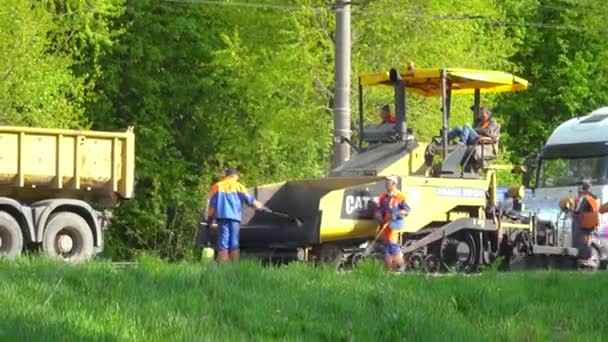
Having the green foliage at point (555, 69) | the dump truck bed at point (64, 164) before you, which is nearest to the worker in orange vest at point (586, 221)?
the dump truck bed at point (64, 164)

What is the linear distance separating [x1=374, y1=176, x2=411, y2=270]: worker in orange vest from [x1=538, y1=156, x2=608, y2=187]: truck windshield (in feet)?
31.7

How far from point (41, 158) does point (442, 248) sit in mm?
6932

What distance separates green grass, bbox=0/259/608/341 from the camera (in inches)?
452

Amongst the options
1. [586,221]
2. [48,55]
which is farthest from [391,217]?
[48,55]

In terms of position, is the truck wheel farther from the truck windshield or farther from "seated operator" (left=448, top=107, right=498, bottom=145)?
the truck windshield

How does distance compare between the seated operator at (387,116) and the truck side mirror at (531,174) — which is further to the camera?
the truck side mirror at (531,174)

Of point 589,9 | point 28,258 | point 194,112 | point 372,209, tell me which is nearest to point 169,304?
A: point 28,258

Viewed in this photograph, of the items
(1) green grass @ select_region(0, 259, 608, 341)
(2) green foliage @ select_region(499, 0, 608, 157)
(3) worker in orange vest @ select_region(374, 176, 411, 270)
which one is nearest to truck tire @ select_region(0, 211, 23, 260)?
(3) worker in orange vest @ select_region(374, 176, 411, 270)

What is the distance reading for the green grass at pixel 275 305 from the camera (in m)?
11.5

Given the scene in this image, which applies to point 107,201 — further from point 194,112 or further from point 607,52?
point 607,52

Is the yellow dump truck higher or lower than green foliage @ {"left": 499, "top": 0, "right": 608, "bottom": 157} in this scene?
lower

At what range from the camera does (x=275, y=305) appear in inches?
517

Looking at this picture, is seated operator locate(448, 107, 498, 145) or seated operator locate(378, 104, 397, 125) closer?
seated operator locate(448, 107, 498, 145)

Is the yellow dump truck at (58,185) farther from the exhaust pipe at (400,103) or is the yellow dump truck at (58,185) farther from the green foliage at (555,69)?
the green foliage at (555,69)
